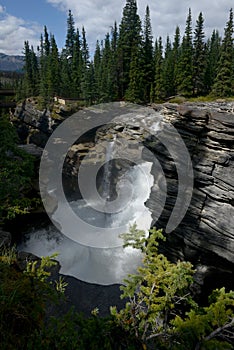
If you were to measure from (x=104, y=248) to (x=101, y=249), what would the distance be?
238mm

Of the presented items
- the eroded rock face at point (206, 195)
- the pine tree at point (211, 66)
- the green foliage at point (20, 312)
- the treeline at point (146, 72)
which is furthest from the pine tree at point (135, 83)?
the green foliage at point (20, 312)

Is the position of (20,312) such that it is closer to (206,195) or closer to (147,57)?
(206,195)

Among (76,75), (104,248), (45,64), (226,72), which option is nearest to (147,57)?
(226,72)

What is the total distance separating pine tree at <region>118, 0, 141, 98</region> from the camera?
134ft

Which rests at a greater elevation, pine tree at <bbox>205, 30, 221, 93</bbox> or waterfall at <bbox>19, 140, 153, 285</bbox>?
pine tree at <bbox>205, 30, 221, 93</bbox>

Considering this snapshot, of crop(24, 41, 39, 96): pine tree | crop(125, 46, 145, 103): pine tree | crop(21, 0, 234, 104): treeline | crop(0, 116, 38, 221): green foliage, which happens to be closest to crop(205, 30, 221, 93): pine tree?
crop(21, 0, 234, 104): treeline

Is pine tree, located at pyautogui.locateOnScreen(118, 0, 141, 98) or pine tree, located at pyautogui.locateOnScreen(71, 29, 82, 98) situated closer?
pine tree, located at pyautogui.locateOnScreen(118, 0, 141, 98)

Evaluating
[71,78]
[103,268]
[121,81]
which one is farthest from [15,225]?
[71,78]

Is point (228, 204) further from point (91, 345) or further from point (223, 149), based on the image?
point (91, 345)

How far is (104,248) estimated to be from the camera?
17.8m

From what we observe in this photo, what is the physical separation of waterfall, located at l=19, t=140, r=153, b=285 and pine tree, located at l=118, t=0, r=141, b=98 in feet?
79.8

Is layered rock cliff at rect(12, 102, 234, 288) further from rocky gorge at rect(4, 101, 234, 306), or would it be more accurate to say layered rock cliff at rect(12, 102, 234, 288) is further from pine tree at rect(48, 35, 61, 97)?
pine tree at rect(48, 35, 61, 97)

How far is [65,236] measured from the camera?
791 inches

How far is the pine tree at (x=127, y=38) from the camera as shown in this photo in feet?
134
